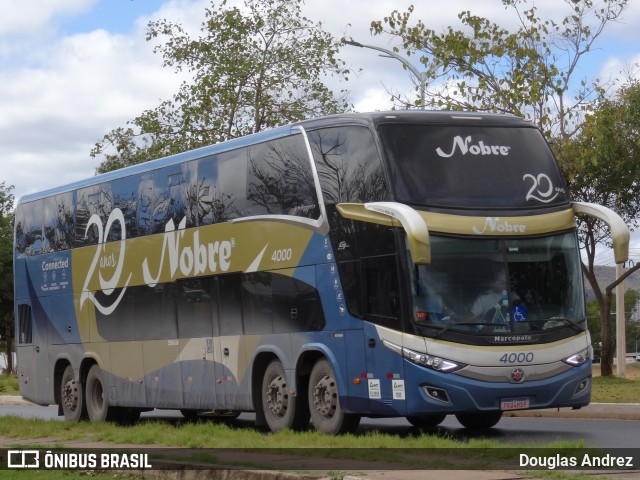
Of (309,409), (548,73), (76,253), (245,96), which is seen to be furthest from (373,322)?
(245,96)

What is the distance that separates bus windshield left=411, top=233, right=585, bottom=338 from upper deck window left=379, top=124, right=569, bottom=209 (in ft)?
1.88

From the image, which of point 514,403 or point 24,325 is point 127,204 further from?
point 514,403

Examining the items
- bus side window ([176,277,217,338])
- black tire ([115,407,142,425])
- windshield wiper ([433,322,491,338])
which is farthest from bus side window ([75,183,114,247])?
windshield wiper ([433,322,491,338])

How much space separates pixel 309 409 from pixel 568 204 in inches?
172

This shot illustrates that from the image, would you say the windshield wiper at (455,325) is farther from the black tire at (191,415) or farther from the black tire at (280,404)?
the black tire at (191,415)

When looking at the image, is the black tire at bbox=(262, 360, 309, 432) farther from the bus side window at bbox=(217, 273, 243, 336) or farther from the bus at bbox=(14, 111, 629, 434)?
the bus side window at bbox=(217, 273, 243, 336)

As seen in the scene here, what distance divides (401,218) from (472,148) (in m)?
1.92

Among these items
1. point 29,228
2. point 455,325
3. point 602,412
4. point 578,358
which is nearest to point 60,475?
point 455,325

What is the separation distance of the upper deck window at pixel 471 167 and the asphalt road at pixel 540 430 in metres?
2.99

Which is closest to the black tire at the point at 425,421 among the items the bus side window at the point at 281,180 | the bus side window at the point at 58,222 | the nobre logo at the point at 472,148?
the bus side window at the point at 281,180

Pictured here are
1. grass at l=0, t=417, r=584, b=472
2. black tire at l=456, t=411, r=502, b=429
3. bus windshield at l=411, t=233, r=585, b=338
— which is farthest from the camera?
black tire at l=456, t=411, r=502, b=429

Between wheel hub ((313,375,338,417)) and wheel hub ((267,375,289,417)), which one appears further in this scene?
wheel hub ((267,375,289,417))

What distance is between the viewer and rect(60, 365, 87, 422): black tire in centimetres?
2320

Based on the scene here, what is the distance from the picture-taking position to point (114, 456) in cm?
1421
